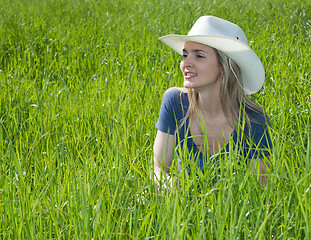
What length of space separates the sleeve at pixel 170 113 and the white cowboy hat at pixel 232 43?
321 millimetres

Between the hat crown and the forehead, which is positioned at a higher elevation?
the hat crown

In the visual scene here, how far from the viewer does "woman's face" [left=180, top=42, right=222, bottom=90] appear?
2.58m

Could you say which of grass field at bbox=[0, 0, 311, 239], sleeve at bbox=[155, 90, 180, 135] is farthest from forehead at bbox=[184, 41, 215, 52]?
grass field at bbox=[0, 0, 311, 239]

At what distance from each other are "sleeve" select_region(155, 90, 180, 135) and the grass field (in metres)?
0.14

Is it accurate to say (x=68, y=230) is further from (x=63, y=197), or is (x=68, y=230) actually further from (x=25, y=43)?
(x=25, y=43)

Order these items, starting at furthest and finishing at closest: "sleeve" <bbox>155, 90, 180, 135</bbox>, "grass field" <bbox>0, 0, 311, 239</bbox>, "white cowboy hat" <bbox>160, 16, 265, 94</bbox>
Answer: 1. "sleeve" <bbox>155, 90, 180, 135</bbox>
2. "white cowboy hat" <bbox>160, 16, 265, 94</bbox>
3. "grass field" <bbox>0, 0, 311, 239</bbox>

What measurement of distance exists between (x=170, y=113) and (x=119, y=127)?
1.70 feet

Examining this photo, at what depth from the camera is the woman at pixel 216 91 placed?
8.45 ft

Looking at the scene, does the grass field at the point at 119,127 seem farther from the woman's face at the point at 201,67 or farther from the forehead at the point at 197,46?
the forehead at the point at 197,46

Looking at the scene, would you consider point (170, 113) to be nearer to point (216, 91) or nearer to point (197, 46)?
point (216, 91)

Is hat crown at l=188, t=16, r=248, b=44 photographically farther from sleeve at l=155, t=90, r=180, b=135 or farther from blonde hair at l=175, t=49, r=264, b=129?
sleeve at l=155, t=90, r=180, b=135

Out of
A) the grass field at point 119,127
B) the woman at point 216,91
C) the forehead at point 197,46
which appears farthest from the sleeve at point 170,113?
the forehead at point 197,46

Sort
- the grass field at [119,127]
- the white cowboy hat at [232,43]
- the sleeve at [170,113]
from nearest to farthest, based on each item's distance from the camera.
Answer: the grass field at [119,127] → the white cowboy hat at [232,43] → the sleeve at [170,113]

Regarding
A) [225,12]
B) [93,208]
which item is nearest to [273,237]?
[93,208]
